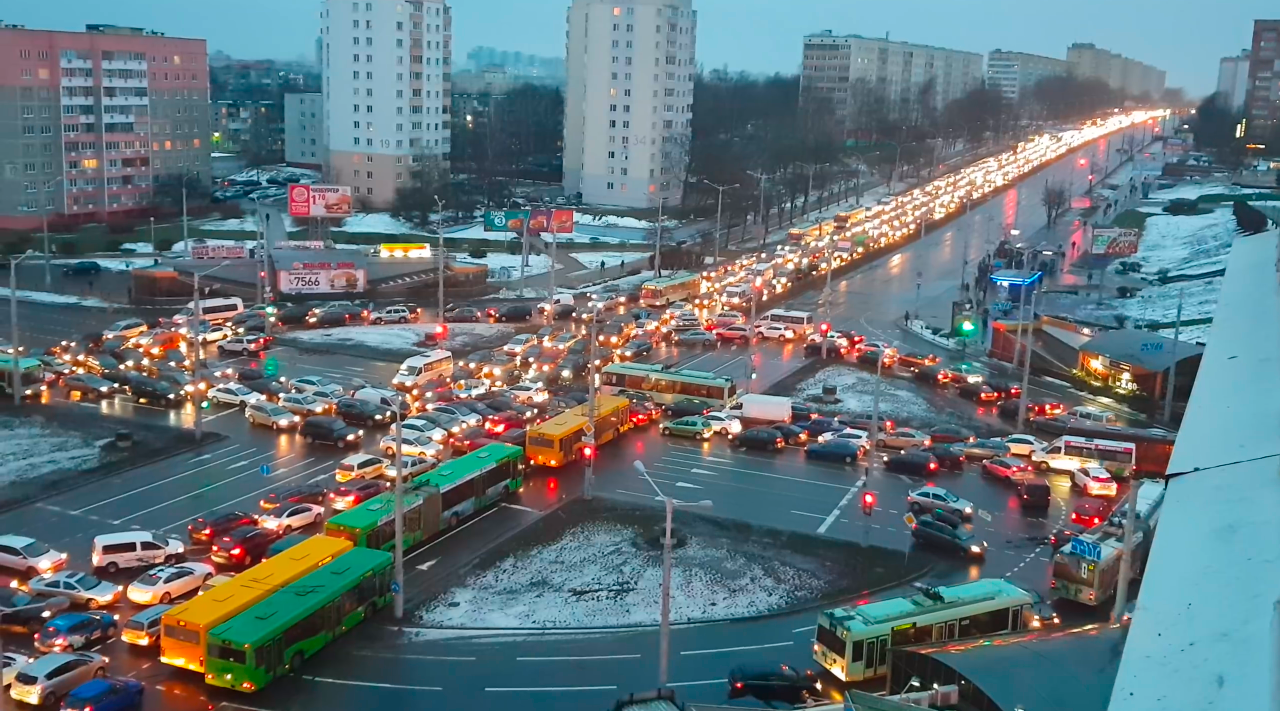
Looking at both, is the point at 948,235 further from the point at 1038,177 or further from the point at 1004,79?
the point at 1004,79

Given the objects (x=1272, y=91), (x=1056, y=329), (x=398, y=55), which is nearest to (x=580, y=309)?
(x=1056, y=329)

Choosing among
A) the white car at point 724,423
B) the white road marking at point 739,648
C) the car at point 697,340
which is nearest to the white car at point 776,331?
the car at point 697,340

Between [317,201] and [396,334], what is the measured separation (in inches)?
487

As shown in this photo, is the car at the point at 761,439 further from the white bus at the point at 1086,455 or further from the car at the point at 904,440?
the white bus at the point at 1086,455

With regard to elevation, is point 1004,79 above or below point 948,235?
above

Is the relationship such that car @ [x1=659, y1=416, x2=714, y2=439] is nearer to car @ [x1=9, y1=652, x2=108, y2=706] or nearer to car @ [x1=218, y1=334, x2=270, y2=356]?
car @ [x1=218, y1=334, x2=270, y2=356]

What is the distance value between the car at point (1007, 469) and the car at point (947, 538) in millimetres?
3917

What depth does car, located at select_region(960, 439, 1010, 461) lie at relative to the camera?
21.9 metres

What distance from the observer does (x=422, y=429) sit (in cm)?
2197

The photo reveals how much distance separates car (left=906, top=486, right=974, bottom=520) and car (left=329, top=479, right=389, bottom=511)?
889 cm

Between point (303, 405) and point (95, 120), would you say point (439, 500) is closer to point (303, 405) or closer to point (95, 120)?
point (303, 405)

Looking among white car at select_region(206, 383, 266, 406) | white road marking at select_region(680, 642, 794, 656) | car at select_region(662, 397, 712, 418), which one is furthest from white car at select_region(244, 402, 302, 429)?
white road marking at select_region(680, 642, 794, 656)

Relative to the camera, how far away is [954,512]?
18234mm

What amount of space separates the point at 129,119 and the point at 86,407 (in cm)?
3316
